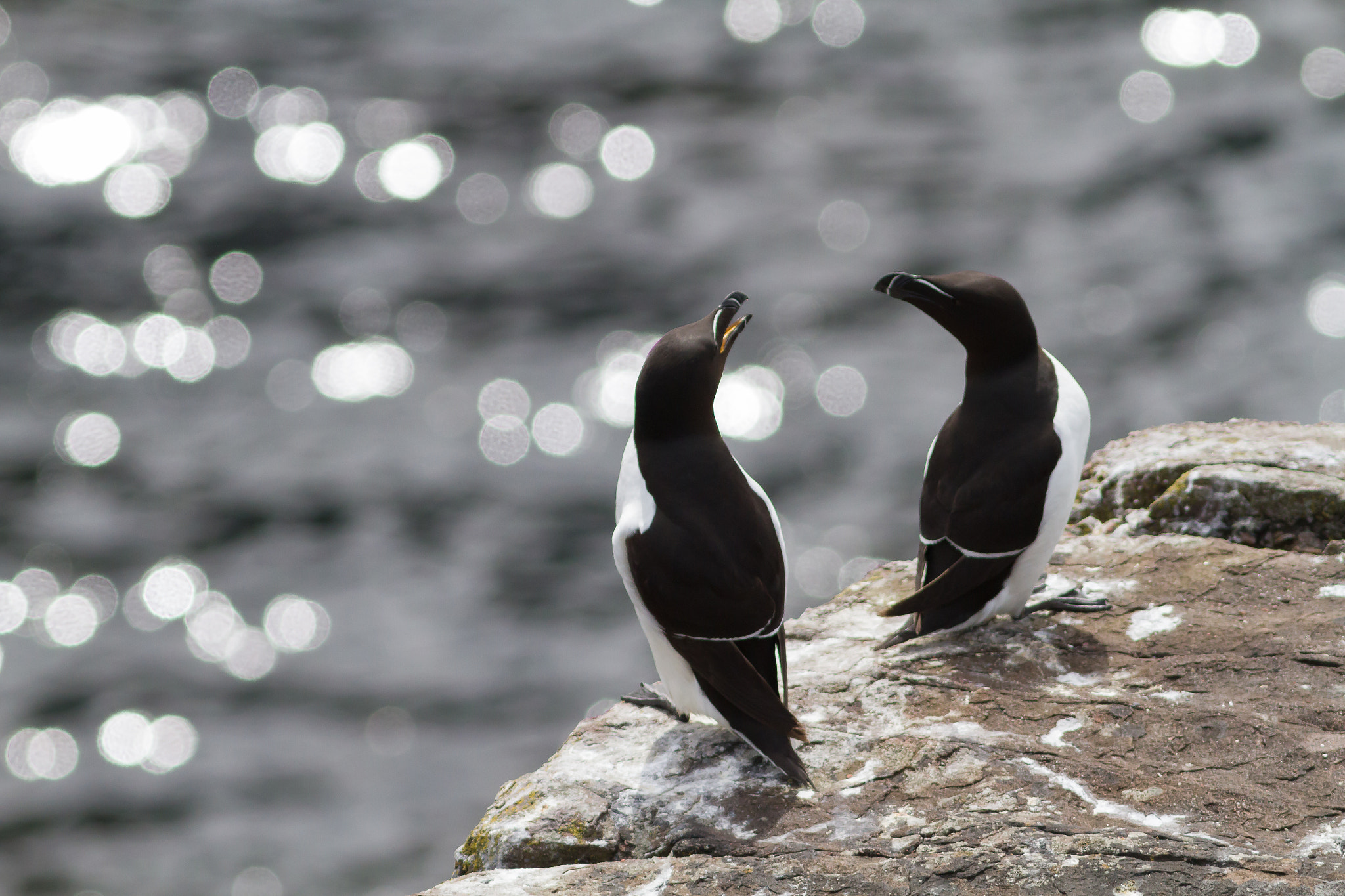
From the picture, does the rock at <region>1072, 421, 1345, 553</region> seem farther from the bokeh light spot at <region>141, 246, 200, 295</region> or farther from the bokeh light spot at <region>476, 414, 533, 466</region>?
the bokeh light spot at <region>141, 246, 200, 295</region>

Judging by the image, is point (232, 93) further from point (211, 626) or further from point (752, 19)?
point (211, 626)

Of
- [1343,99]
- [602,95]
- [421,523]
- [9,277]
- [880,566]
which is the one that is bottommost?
[880,566]

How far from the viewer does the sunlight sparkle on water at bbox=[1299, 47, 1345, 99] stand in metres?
14.5

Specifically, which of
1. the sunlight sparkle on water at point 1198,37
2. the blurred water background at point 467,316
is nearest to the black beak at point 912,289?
the blurred water background at point 467,316

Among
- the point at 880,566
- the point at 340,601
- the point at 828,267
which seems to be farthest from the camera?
the point at 828,267

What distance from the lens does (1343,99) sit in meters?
14.4

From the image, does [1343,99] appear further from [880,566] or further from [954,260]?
[880,566]

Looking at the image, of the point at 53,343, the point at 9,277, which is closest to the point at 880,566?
the point at 53,343

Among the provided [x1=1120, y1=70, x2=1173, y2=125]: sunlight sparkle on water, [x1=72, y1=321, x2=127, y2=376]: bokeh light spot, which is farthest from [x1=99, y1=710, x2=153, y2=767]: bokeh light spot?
[x1=1120, y1=70, x2=1173, y2=125]: sunlight sparkle on water

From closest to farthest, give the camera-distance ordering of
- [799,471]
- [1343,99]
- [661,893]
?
[661,893]
[799,471]
[1343,99]

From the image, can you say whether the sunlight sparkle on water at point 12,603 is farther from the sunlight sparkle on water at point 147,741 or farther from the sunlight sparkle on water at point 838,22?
the sunlight sparkle on water at point 838,22

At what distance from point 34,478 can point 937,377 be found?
7506 mm

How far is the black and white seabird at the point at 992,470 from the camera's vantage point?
14.5 feet

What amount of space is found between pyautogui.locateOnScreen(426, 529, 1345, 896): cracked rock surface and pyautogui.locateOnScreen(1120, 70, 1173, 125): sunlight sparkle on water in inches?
422
